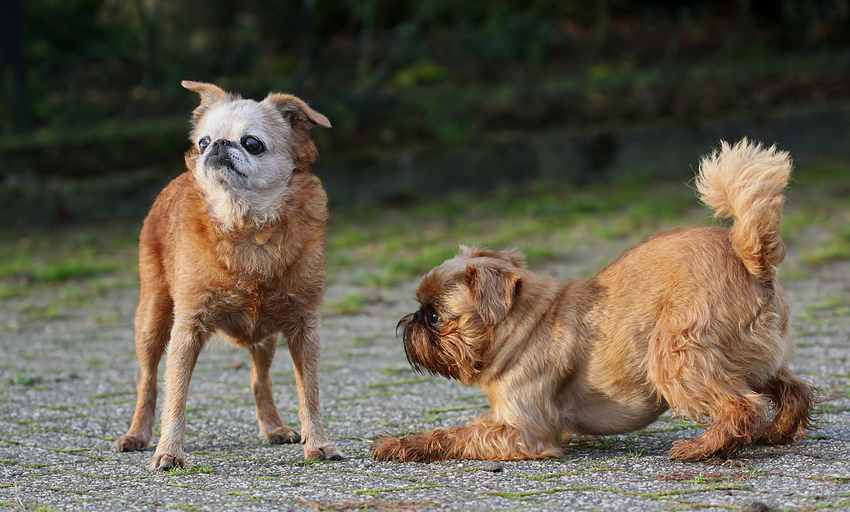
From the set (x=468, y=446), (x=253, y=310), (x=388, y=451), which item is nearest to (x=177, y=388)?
(x=253, y=310)

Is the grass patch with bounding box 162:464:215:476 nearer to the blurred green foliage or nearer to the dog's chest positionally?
the dog's chest

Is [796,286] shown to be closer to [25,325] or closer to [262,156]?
[262,156]

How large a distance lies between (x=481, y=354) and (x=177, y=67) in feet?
31.7

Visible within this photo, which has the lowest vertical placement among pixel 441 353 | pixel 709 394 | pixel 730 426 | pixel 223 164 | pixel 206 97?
pixel 730 426

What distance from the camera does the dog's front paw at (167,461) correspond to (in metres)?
4.18

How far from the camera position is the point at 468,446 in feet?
14.1

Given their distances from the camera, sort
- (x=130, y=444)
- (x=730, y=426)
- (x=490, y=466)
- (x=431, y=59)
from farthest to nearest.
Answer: (x=431, y=59) → (x=130, y=444) → (x=490, y=466) → (x=730, y=426)

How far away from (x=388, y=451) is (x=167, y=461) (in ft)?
3.29

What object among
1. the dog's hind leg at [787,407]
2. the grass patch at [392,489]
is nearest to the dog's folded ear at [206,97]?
the grass patch at [392,489]

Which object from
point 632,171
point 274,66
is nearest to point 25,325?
point 274,66

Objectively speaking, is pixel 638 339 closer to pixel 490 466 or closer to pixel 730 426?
pixel 730 426

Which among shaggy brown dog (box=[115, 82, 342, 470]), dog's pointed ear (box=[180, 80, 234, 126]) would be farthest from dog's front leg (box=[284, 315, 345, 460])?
dog's pointed ear (box=[180, 80, 234, 126])

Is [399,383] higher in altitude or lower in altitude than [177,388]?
lower

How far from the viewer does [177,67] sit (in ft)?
42.0
